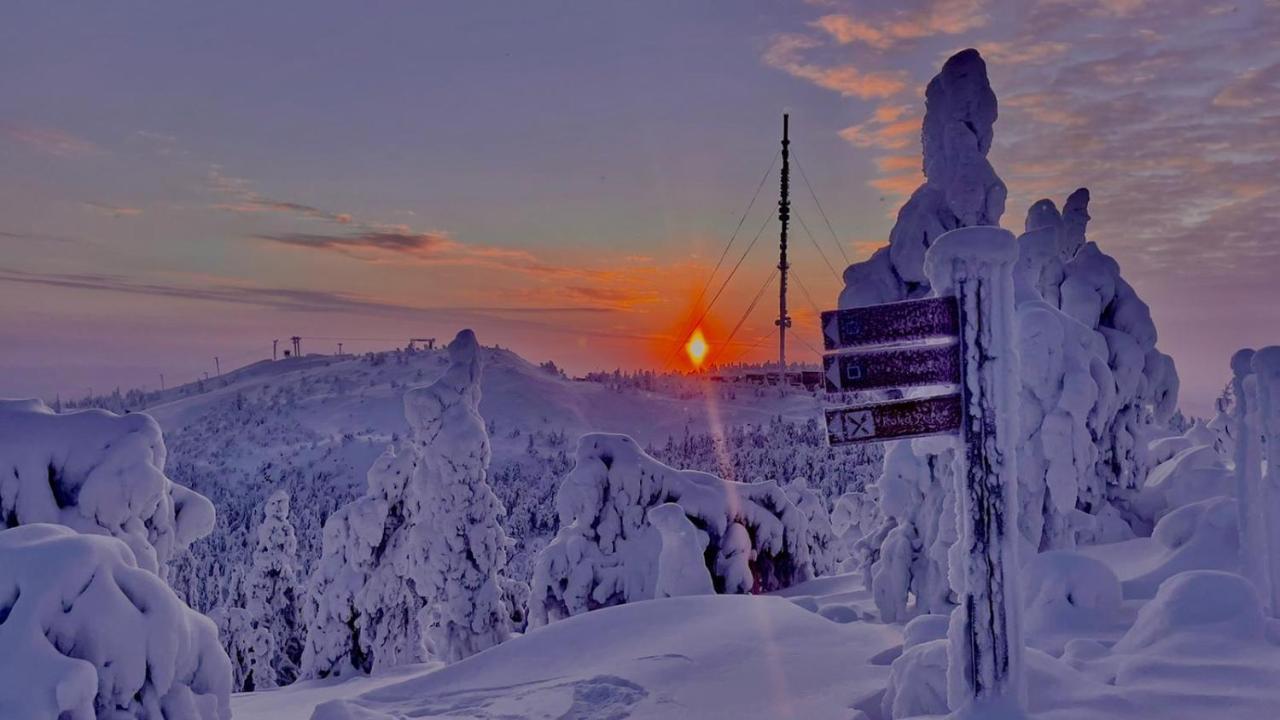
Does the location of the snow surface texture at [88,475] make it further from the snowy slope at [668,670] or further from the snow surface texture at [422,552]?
the snow surface texture at [422,552]

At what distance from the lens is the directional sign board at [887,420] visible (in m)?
7.38

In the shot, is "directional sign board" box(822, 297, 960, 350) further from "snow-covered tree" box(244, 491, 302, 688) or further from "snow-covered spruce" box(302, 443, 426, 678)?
"snow-covered tree" box(244, 491, 302, 688)

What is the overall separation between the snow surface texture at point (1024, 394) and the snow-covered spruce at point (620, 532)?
13.3 feet

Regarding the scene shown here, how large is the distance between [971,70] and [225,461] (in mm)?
151978

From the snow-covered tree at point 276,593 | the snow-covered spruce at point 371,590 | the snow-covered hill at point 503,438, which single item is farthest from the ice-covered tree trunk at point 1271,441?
the snow-covered hill at point 503,438

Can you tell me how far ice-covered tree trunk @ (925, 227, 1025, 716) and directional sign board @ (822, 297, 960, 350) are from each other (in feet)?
0.57

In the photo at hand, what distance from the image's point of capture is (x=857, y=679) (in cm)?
1040

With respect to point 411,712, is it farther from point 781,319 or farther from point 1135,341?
point 781,319

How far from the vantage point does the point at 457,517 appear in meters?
24.0

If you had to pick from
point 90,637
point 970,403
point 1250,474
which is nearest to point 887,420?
point 970,403

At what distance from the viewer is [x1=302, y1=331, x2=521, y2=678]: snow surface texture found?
2394cm

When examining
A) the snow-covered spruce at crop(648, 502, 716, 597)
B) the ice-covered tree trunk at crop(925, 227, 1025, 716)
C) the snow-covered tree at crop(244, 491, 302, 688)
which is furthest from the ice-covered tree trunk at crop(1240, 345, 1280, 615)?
the snow-covered tree at crop(244, 491, 302, 688)

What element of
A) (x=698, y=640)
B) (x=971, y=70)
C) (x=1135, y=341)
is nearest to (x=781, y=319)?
(x=1135, y=341)

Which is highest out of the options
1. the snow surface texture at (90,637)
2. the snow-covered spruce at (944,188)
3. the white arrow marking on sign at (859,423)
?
the snow-covered spruce at (944,188)
